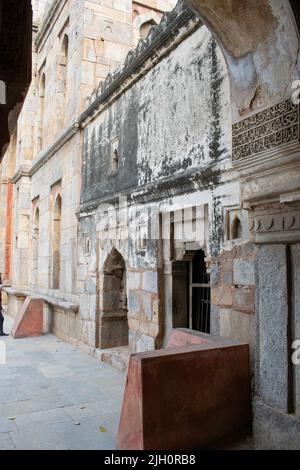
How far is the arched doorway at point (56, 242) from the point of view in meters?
9.47

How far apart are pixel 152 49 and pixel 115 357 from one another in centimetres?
417

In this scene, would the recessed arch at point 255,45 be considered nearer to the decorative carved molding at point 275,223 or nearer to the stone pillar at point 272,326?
the decorative carved molding at point 275,223

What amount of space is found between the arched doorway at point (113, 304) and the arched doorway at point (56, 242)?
3161 mm

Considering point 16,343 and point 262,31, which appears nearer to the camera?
point 262,31

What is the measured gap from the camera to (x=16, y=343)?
25.1 feet

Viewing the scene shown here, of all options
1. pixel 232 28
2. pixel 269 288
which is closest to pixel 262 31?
pixel 232 28

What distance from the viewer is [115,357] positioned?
19.2 ft

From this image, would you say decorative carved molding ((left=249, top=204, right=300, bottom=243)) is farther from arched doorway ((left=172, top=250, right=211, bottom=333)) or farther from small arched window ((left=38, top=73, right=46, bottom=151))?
small arched window ((left=38, top=73, right=46, bottom=151))

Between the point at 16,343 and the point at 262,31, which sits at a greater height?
the point at 262,31

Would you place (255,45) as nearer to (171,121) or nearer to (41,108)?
(171,121)

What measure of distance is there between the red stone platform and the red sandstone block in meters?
6.03

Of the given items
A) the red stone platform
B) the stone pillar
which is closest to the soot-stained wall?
the stone pillar

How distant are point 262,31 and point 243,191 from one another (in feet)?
3.45
